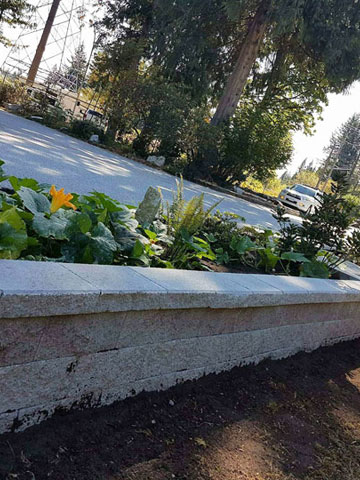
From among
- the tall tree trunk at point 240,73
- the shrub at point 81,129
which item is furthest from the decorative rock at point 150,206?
the tall tree trunk at point 240,73

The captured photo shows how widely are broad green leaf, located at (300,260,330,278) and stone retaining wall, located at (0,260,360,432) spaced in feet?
4.50

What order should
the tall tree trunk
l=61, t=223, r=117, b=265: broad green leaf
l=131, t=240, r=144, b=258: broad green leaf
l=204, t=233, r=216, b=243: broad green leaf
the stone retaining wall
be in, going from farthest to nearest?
the tall tree trunk < l=204, t=233, r=216, b=243: broad green leaf < l=131, t=240, r=144, b=258: broad green leaf < l=61, t=223, r=117, b=265: broad green leaf < the stone retaining wall

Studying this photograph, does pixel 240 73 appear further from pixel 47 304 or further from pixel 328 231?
pixel 47 304

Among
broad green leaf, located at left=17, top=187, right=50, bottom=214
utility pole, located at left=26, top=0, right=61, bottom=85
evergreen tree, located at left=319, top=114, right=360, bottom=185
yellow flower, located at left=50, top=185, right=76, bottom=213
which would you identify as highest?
evergreen tree, located at left=319, top=114, right=360, bottom=185

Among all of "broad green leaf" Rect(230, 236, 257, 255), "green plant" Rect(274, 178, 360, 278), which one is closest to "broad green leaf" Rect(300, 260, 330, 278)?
"green plant" Rect(274, 178, 360, 278)

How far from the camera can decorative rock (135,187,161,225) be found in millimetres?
3344

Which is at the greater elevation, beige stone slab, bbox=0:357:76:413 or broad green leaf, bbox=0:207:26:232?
broad green leaf, bbox=0:207:26:232

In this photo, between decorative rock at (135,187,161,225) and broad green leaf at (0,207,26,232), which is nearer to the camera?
broad green leaf at (0,207,26,232)

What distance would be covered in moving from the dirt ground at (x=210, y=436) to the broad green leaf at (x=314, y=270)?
1.42 metres

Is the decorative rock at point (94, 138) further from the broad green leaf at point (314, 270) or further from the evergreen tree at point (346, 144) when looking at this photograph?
the evergreen tree at point (346, 144)

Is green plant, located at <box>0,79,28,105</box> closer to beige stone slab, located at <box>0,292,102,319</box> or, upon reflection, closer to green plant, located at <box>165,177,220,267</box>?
green plant, located at <box>165,177,220,267</box>

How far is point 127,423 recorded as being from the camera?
6.24 feet

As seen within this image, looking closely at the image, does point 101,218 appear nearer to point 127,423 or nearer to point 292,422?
point 127,423

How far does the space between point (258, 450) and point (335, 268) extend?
314 centimetres
